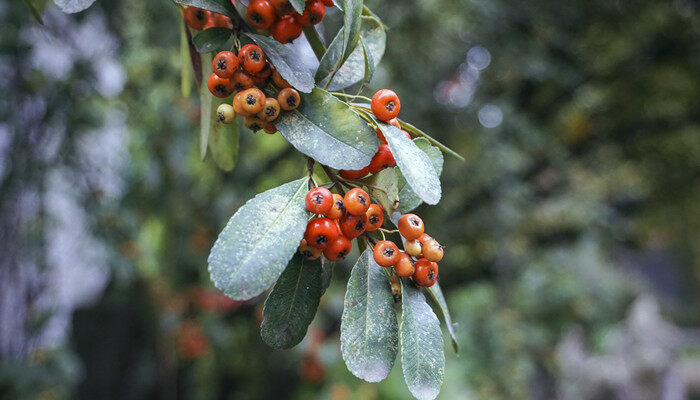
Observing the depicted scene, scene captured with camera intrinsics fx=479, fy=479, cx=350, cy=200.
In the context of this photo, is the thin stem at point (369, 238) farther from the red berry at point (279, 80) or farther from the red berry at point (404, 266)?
the red berry at point (279, 80)

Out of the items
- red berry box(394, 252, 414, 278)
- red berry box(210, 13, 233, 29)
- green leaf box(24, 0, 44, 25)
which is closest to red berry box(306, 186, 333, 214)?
red berry box(394, 252, 414, 278)

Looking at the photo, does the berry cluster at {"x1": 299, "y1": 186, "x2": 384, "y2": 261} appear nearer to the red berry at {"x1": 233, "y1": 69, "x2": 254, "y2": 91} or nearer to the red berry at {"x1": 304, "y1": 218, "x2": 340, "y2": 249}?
the red berry at {"x1": 304, "y1": 218, "x2": 340, "y2": 249}

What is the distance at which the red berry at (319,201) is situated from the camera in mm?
518

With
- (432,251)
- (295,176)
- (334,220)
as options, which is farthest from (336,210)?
(295,176)

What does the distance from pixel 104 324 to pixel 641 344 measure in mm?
4247

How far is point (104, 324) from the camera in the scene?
10.1ft

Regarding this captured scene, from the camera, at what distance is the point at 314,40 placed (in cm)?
67

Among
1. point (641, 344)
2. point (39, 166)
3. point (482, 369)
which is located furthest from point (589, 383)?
point (39, 166)

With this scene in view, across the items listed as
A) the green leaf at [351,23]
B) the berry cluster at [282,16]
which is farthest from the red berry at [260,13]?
the green leaf at [351,23]

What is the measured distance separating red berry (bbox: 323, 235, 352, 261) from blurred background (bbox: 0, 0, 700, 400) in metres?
1.69

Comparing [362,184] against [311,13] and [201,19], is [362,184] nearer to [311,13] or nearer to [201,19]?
[311,13]

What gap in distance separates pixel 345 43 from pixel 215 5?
17 centimetres

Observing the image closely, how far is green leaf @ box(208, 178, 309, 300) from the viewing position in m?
0.47

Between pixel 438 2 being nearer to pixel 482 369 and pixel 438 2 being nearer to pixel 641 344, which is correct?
pixel 482 369
